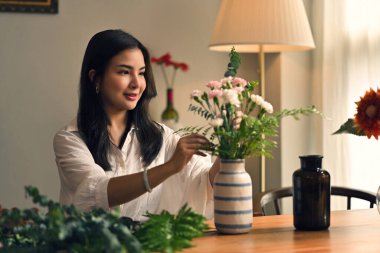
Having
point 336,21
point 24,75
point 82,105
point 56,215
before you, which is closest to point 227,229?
point 56,215

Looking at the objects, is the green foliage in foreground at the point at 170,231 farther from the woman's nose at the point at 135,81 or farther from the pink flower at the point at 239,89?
the woman's nose at the point at 135,81

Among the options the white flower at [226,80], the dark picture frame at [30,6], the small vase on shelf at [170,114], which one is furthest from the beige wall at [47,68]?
the white flower at [226,80]

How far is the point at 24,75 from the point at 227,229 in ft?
7.80

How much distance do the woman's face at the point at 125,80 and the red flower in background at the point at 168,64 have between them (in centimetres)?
144

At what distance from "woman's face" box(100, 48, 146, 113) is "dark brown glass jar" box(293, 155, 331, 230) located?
0.81 metres

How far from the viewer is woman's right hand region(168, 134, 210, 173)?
6.37 feet

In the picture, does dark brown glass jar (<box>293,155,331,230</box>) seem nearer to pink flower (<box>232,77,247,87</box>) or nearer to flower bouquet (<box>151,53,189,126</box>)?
pink flower (<box>232,77,247,87</box>)

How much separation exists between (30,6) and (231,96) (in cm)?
243

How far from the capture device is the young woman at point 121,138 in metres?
2.41

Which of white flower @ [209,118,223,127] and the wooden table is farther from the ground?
white flower @ [209,118,223,127]

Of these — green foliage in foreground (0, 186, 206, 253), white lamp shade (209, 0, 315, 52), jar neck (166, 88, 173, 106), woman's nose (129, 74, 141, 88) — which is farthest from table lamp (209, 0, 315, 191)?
green foliage in foreground (0, 186, 206, 253)

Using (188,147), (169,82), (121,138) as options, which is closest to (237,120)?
(188,147)

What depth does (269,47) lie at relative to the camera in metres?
3.89

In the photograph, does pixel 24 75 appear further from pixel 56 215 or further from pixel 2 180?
pixel 56 215
